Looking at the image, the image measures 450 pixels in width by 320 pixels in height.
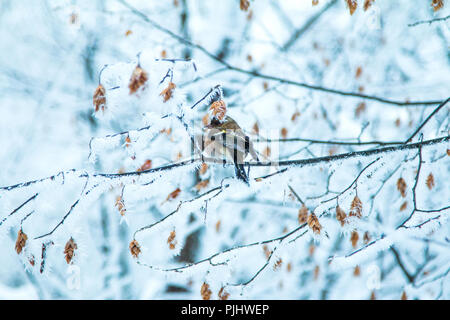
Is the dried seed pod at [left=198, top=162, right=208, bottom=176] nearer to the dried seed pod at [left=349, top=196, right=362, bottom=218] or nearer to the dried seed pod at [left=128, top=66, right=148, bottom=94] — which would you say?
the dried seed pod at [left=128, top=66, right=148, bottom=94]

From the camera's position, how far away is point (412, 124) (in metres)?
5.12

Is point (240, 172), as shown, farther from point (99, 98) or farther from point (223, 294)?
point (99, 98)

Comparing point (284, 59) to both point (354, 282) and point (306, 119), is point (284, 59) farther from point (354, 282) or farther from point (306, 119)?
point (354, 282)

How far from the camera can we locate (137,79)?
6.64 ft

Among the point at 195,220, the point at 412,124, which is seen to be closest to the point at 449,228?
the point at 412,124

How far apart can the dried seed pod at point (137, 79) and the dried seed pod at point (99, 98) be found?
0.82ft

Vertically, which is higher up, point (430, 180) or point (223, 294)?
point (430, 180)

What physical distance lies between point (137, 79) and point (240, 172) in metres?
0.88

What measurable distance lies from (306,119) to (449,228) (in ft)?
8.44

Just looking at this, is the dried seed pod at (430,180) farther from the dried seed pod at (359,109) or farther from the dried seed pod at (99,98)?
the dried seed pod at (359,109)

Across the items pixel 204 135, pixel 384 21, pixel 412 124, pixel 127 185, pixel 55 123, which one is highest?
pixel 384 21

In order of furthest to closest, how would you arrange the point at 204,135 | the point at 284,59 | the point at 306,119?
the point at 306,119 < the point at 284,59 < the point at 204,135

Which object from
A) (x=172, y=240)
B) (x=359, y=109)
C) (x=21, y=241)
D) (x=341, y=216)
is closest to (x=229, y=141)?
(x=172, y=240)

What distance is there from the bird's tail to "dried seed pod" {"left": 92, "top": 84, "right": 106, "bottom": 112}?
92 centimetres
